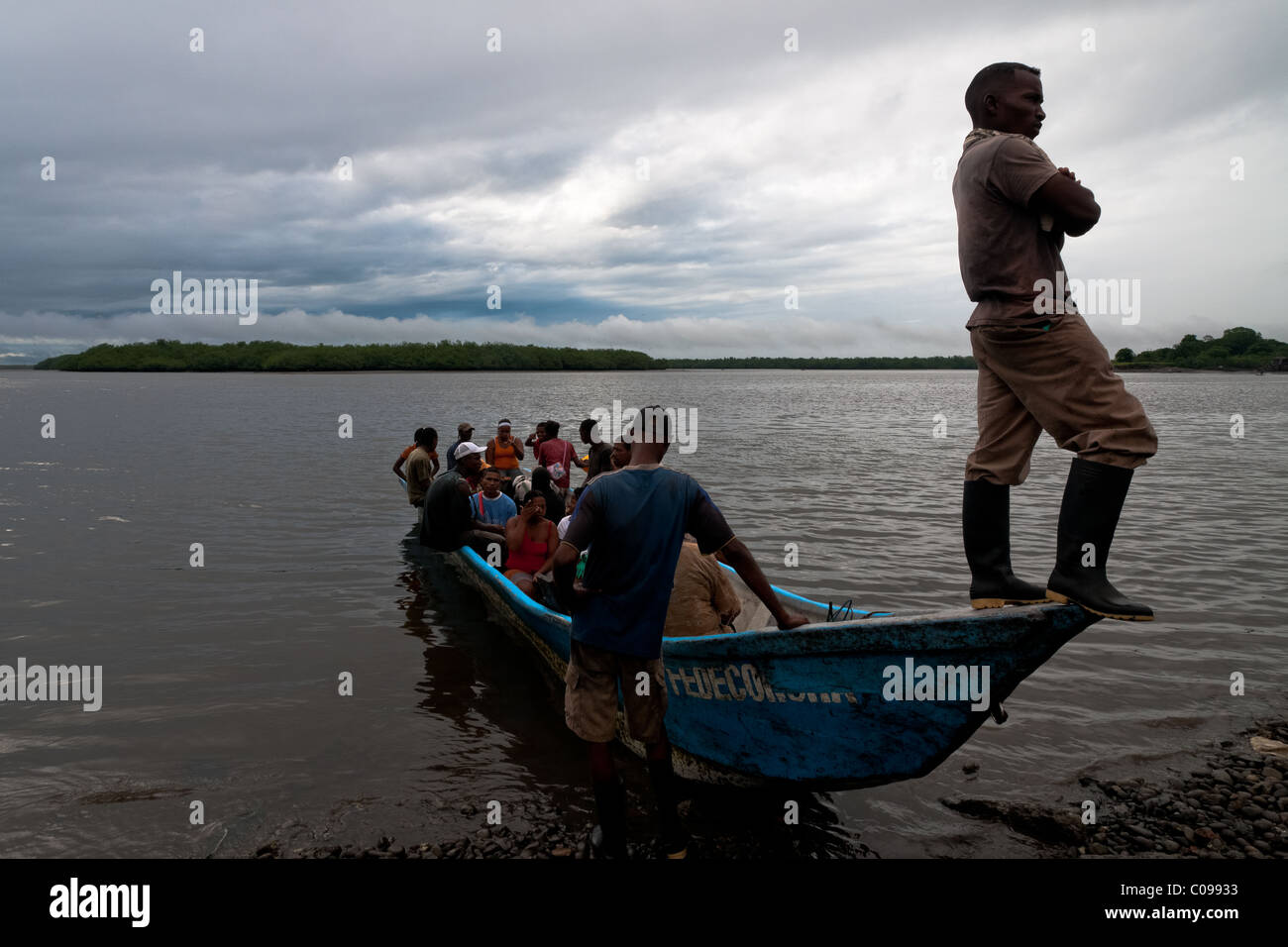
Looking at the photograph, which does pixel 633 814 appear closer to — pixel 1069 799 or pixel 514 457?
Answer: pixel 1069 799

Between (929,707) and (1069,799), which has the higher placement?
(929,707)

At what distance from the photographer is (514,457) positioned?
15250mm

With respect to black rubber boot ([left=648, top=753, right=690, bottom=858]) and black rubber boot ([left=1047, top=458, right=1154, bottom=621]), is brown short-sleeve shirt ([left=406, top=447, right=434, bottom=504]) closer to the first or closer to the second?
black rubber boot ([left=648, top=753, right=690, bottom=858])

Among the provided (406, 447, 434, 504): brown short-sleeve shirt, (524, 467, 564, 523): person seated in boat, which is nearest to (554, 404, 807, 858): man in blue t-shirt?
(524, 467, 564, 523): person seated in boat

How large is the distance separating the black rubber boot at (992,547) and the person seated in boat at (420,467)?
11209 millimetres

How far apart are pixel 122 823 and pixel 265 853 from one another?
122 cm

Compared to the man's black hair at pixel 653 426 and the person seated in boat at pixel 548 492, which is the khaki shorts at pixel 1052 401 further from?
the person seated in boat at pixel 548 492

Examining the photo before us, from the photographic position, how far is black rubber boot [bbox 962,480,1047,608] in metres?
3.64

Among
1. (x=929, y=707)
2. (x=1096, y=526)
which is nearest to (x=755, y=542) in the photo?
(x=929, y=707)

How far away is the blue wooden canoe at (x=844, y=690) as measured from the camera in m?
3.74

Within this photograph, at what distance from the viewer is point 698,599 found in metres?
5.54

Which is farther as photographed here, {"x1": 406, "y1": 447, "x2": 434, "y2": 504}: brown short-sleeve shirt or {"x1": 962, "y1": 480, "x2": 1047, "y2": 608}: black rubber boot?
{"x1": 406, "y1": 447, "x2": 434, "y2": 504}: brown short-sleeve shirt

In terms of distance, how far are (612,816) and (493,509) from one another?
7271 millimetres

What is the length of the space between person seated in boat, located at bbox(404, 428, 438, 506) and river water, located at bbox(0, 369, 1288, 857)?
114cm
